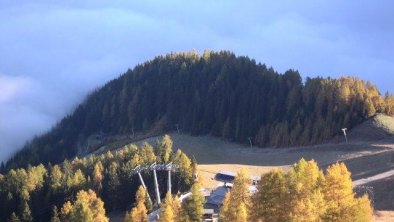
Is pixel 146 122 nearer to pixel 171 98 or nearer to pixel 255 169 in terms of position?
pixel 171 98

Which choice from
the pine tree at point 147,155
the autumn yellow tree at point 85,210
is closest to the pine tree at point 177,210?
the autumn yellow tree at point 85,210

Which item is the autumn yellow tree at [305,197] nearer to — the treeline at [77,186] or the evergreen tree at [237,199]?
the evergreen tree at [237,199]

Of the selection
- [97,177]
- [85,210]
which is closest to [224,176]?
[97,177]

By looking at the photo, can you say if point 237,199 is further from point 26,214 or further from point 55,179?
point 55,179

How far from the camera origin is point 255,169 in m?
122

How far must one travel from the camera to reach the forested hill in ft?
459

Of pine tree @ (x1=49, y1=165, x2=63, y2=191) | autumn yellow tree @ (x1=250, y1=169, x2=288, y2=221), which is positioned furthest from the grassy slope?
autumn yellow tree @ (x1=250, y1=169, x2=288, y2=221)

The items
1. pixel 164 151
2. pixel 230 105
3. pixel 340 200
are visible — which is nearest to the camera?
pixel 340 200

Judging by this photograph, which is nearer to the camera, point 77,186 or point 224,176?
point 77,186

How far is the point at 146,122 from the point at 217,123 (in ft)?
83.3

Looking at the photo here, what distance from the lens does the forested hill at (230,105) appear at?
140 metres

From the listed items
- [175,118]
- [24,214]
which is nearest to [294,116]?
[175,118]

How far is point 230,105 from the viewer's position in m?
168

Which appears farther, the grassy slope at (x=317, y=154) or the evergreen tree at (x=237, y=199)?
the grassy slope at (x=317, y=154)
